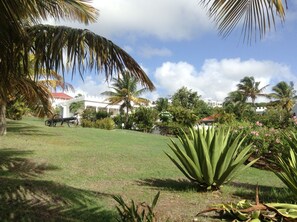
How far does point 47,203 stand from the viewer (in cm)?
591

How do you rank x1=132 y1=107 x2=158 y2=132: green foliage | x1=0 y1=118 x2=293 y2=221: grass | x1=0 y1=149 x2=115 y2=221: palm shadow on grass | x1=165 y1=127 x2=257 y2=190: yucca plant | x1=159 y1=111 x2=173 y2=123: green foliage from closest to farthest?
1. x1=0 y1=149 x2=115 y2=221: palm shadow on grass
2. x1=0 y1=118 x2=293 y2=221: grass
3. x1=165 y1=127 x2=257 y2=190: yucca plant
4. x1=159 y1=111 x2=173 y2=123: green foliage
5. x1=132 y1=107 x2=158 y2=132: green foliage

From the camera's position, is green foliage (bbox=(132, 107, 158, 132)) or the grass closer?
the grass

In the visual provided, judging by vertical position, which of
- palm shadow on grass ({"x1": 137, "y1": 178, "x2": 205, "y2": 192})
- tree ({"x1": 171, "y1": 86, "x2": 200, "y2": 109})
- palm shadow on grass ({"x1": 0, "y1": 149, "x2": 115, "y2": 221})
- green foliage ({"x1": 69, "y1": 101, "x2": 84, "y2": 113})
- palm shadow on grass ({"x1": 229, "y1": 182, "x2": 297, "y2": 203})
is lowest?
palm shadow on grass ({"x1": 0, "y1": 149, "x2": 115, "y2": 221})

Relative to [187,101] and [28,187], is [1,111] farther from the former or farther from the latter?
[187,101]

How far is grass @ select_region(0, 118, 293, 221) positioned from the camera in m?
5.62

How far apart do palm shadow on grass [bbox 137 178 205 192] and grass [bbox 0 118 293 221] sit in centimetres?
2

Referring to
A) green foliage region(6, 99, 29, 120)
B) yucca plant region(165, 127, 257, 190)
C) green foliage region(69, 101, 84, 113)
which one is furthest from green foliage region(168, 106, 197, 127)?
yucca plant region(165, 127, 257, 190)

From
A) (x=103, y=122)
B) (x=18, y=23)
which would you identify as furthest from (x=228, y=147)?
(x=103, y=122)

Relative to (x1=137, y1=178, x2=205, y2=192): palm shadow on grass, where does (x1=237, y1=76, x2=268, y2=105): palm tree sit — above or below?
above

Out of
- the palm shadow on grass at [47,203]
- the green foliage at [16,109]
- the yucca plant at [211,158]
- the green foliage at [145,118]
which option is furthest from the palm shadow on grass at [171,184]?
the green foliage at [145,118]

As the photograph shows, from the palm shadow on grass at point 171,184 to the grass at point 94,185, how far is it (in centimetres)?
2

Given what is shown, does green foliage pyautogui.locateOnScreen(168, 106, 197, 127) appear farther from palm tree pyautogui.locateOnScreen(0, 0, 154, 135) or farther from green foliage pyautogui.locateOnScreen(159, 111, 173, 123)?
palm tree pyautogui.locateOnScreen(0, 0, 154, 135)

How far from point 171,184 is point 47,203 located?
325 centimetres

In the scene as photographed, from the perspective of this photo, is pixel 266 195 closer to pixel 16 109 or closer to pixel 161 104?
pixel 16 109
